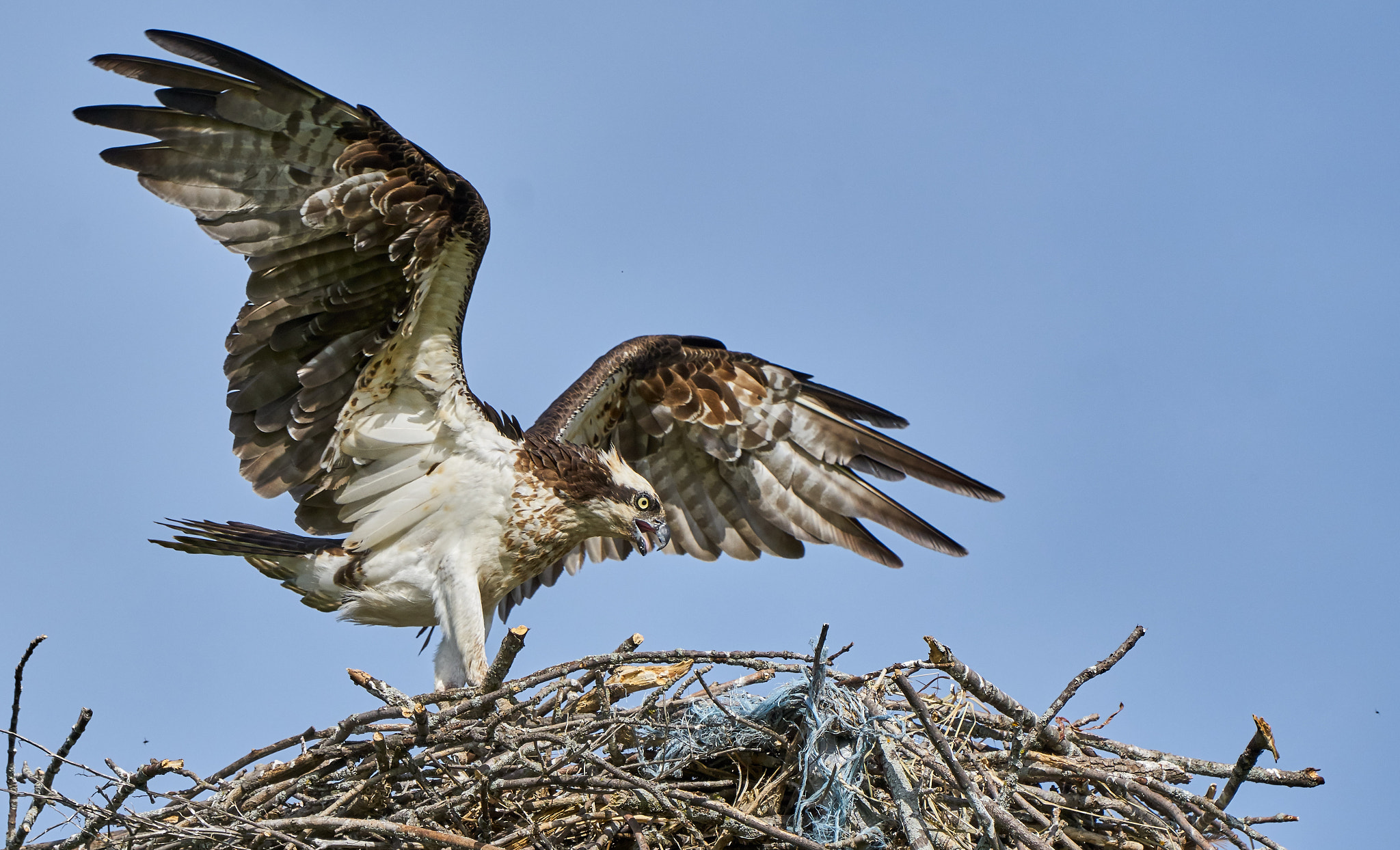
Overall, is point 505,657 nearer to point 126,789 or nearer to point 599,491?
point 126,789

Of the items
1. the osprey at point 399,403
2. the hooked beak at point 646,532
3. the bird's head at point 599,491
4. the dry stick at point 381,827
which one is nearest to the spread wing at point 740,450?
the osprey at point 399,403

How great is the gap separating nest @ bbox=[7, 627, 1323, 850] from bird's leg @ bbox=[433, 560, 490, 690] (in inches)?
25.6

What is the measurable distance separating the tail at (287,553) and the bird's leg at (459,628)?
0.57 metres

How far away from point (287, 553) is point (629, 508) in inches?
73.7

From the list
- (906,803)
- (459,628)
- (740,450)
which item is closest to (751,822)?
(906,803)

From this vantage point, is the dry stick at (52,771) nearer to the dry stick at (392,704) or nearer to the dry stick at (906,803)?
the dry stick at (392,704)

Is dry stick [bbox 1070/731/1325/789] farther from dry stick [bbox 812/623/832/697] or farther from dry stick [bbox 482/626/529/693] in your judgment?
dry stick [bbox 482/626/529/693]

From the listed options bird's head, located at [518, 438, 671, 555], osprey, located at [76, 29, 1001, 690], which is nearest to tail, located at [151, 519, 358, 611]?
osprey, located at [76, 29, 1001, 690]

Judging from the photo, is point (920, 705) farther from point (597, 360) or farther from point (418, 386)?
point (597, 360)

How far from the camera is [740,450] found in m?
8.21

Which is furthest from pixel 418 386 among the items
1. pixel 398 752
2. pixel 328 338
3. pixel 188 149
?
pixel 398 752

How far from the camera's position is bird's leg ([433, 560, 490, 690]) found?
6.11 meters

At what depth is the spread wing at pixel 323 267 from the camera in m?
5.73

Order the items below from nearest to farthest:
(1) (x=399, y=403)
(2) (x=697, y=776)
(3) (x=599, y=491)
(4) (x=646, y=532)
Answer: (2) (x=697, y=776), (1) (x=399, y=403), (3) (x=599, y=491), (4) (x=646, y=532)
